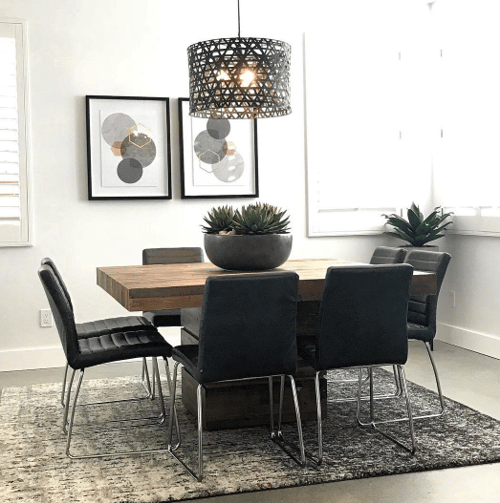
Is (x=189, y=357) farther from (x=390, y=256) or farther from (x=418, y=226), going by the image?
(x=418, y=226)

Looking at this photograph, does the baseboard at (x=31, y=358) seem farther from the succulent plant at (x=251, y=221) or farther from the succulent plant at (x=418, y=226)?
the succulent plant at (x=418, y=226)

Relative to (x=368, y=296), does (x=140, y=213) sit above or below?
above

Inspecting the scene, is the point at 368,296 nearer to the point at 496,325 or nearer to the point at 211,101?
the point at 211,101

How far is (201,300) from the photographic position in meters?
3.10

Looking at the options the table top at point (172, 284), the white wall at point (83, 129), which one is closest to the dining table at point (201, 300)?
the table top at point (172, 284)

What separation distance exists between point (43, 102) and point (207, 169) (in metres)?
1.27

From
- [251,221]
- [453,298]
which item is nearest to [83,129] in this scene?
[251,221]

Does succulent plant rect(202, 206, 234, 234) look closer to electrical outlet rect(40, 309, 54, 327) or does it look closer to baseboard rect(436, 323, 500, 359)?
electrical outlet rect(40, 309, 54, 327)

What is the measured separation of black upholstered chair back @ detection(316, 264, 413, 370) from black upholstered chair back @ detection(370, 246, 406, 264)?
43.3 inches

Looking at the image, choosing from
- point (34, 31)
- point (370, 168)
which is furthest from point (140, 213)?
point (370, 168)

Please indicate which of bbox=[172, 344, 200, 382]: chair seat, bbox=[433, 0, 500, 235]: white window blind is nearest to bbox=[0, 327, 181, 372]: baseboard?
bbox=[172, 344, 200, 382]: chair seat

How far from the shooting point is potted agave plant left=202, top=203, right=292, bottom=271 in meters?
3.57

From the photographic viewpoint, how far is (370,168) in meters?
5.94

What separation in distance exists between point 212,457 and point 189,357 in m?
0.45
